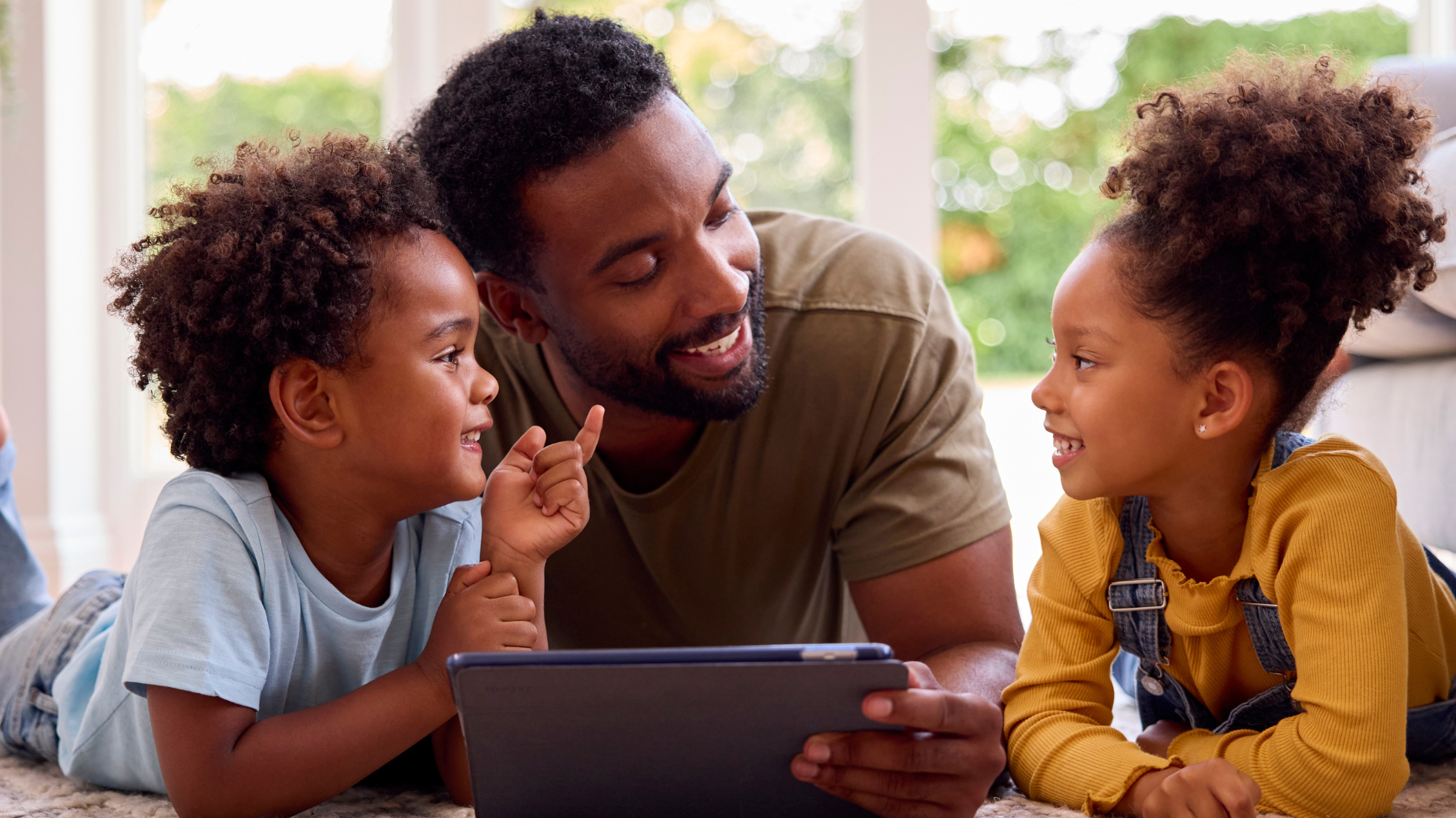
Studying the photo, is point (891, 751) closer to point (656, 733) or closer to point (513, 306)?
point (656, 733)

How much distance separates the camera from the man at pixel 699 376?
1248 mm

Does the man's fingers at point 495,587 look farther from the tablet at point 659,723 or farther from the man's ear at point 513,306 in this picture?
the man's ear at point 513,306

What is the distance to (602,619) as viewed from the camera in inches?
57.8

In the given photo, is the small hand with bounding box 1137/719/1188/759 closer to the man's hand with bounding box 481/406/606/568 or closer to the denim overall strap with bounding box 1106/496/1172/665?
the denim overall strap with bounding box 1106/496/1172/665

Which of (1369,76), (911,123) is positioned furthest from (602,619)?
(911,123)

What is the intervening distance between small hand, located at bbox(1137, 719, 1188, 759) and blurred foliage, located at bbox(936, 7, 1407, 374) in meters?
2.59

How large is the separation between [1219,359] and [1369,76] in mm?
403

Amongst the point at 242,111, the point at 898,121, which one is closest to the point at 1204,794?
the point at 898,121

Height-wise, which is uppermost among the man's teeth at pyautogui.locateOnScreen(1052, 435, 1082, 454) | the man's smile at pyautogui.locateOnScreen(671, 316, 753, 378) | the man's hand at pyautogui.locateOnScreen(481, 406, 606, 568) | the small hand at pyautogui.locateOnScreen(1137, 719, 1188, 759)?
the man's smile at pyautogui.locateOnScreen(671, 316, 753, 378)

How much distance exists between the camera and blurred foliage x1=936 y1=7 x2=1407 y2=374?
3.68 meters

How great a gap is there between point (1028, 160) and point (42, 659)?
11.3ft

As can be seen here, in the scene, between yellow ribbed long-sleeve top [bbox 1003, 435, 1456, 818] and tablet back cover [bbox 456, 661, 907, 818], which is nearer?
tablet back cover [bbox 456, 661, 907, 818]

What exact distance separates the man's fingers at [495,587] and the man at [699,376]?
330 millimetres

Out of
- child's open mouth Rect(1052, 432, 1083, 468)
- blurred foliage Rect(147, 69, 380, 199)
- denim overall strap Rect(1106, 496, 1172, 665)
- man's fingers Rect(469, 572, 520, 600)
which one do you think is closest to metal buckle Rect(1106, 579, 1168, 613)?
denim overall strap Rect(1106, 496, 1172, 665)
